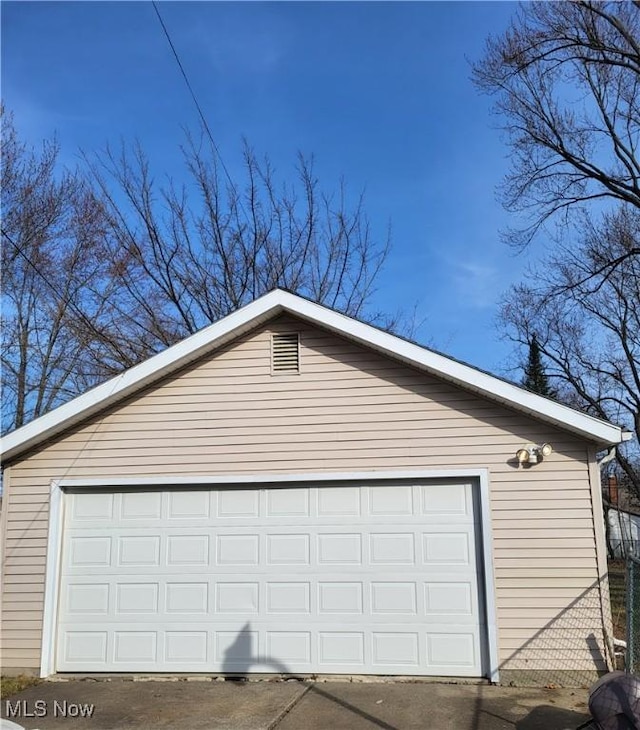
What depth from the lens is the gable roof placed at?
7.22 m

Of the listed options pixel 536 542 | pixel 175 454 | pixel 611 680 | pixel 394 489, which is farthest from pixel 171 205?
pixel 611 680

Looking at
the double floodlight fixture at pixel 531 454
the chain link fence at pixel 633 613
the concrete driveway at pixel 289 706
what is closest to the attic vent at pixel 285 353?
the double floodlight fixture at pixel 531 454

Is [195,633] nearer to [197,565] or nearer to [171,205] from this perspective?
[197,565]

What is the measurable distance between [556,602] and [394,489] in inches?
81.3

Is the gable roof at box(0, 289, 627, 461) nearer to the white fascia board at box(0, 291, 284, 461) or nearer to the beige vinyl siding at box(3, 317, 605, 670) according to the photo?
the white fascia board at box(0, 291, 284, 461)

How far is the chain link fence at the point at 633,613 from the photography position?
6289 millimetres

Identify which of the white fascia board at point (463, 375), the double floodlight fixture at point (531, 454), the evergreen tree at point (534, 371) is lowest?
the double floodlight fixture at point (531, 454)

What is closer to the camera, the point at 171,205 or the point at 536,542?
the point at 536,542

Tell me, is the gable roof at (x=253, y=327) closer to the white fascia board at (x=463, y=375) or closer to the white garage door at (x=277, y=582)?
the white fascia board at (x=463, y=375)

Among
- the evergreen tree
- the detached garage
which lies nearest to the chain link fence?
the detached garage

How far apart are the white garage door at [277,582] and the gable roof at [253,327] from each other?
1.16m

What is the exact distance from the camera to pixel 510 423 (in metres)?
7.50

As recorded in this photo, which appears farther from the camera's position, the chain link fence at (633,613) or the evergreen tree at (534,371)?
the evergreen tree at (534,371)

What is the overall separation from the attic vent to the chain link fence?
4.14 meters
